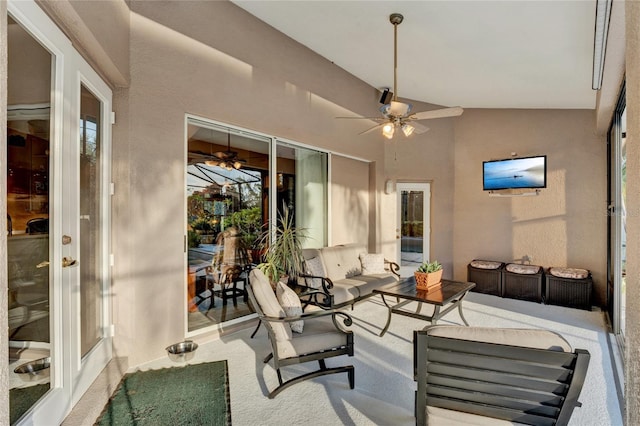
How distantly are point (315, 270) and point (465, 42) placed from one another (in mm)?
3485

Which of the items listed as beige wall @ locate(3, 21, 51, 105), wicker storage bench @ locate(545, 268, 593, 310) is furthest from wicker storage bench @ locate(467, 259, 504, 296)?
beige wall @ locate(3, 21, 51, 105)

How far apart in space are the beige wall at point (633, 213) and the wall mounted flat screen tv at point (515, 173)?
5.30 meters

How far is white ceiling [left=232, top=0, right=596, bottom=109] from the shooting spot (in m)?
3.26

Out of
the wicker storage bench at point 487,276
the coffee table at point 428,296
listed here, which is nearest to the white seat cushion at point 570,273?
the wicker storage bench at point 487,276

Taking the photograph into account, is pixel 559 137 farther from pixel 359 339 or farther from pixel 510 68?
pixel 359 339

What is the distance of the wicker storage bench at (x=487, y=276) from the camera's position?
219 inches

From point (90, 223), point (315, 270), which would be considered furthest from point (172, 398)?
point (315, 270)

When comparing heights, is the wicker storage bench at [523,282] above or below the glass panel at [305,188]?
below

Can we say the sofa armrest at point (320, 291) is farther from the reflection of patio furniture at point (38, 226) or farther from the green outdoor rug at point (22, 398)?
the reflection of patio furniture at point (38, 226)

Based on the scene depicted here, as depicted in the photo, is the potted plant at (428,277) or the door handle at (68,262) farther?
the potted plant at (428,277)

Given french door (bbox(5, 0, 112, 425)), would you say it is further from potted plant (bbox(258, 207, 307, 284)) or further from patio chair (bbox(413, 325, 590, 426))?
patio chair (bbox(413, 325, 590, 426))

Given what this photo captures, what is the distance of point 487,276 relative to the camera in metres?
5.66

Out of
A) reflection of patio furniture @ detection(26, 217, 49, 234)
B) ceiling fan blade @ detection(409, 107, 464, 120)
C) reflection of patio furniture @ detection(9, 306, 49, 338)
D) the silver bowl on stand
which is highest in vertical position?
ceiling fan blade @ detection(409, 107, 464, 120)

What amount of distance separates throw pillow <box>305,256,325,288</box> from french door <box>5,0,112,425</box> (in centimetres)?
240
